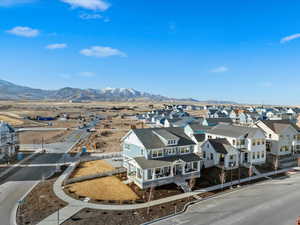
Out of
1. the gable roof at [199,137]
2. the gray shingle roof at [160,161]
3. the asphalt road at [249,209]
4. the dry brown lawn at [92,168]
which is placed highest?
the gable roof at [199,137]

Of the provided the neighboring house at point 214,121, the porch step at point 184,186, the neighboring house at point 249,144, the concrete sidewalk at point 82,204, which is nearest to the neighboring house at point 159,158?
the porch step at point 184,186

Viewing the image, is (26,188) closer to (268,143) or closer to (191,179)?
(191,179)

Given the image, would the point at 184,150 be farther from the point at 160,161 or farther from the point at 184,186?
the point at 184,186

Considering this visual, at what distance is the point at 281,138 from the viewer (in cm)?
4988

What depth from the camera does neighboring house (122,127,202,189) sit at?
104 feet

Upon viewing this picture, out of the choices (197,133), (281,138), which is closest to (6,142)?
(197,133)

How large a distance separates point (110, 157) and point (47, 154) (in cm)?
1659

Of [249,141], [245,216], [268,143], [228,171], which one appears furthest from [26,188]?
[268,143]

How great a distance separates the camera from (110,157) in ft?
159

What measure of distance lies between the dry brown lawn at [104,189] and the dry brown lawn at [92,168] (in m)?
4.46

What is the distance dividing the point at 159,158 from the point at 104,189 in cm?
970

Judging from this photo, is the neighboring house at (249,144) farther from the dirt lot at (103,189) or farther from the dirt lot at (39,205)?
the dirt lot at (39,205)

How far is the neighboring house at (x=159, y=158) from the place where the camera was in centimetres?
3173

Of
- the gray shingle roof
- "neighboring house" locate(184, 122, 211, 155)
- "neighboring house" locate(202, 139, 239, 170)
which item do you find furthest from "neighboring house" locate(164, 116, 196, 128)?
the gray shingle roof
